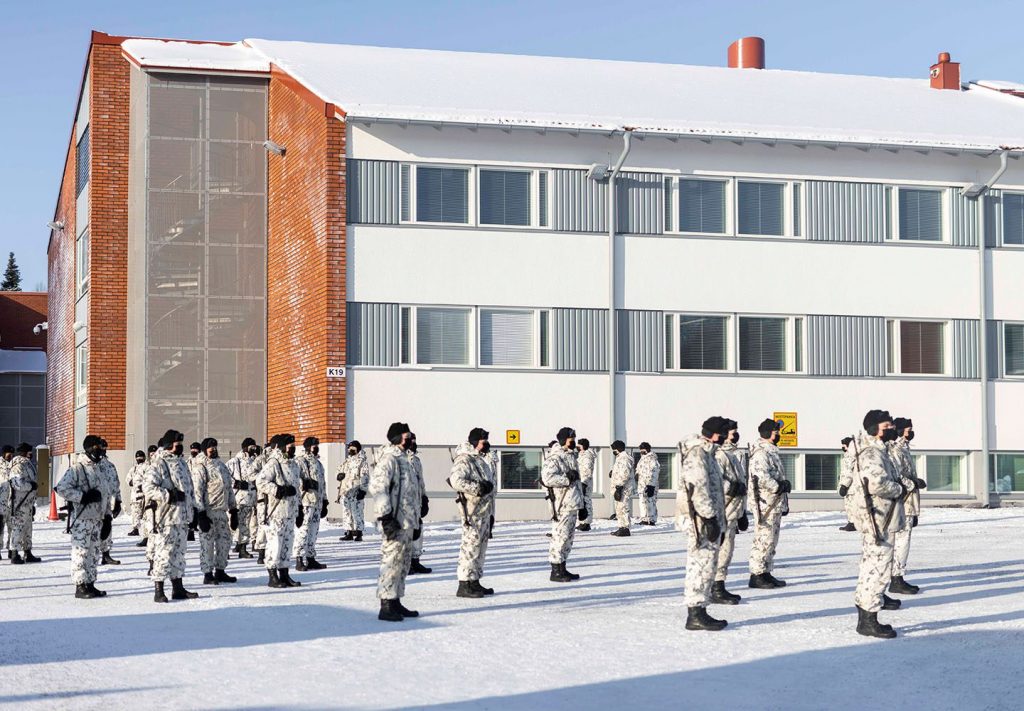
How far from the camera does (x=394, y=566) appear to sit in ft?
43.5

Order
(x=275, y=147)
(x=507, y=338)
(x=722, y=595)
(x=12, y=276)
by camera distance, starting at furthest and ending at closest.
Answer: (x=12, y=276) < (x=275, y=147) < (x=507, y=338) < (x=722, y=595)

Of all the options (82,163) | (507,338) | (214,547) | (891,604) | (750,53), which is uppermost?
(750,53)

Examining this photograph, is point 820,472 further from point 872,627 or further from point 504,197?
point 872,627

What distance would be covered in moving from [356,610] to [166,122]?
23.1 metres

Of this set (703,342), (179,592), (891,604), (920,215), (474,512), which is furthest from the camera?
(920,215)

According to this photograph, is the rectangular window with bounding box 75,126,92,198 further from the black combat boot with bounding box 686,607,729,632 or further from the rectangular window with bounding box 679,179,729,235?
the black combat boot with bounding box 686,607,729,632

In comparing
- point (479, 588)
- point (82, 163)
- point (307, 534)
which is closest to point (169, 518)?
point (479, 588)

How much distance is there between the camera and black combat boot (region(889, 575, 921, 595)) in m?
15.1

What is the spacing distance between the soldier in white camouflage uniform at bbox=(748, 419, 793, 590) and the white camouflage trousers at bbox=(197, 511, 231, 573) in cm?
638

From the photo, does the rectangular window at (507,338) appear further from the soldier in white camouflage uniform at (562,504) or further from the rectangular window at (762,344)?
the soldier in white camouflage uniform at (562,504)

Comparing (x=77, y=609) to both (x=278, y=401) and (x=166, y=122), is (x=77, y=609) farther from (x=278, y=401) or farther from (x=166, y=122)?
(x=166, y=122)

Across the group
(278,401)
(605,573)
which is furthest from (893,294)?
(605,573)

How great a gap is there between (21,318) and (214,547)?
2311 inches

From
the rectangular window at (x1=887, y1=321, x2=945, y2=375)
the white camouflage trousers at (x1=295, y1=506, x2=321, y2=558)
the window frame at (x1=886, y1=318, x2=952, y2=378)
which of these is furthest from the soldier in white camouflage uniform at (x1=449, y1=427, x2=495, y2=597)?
the rectangular window at (x1=887, y1=321, x2=945, y2=375)
